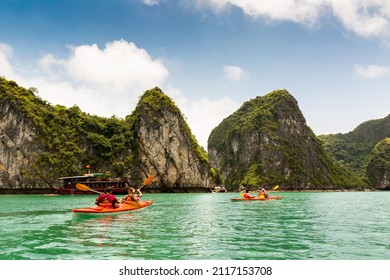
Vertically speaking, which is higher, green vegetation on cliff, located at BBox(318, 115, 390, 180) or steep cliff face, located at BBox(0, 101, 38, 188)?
green vegetation on cliff, located at BBox(318, 115, 390, 180)

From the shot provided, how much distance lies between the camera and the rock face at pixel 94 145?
5997 centimetres

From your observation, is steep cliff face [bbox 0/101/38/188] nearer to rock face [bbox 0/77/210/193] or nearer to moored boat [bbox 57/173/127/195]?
rock face [bbox 0/77/210/193]

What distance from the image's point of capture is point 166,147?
71.9 m

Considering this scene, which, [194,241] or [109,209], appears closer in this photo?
[194,241]

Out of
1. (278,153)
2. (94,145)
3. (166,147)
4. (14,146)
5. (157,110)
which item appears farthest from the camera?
(278,153)

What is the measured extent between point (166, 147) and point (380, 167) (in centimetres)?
9150

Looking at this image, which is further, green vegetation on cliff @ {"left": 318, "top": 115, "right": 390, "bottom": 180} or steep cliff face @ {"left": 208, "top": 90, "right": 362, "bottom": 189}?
green vegetation on cliff @ {"left": 318, "top": 115, "right": 390, "bottom": 180}

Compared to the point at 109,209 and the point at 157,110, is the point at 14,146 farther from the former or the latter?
the point at 109,209

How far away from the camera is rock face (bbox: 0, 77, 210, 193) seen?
59969 mm

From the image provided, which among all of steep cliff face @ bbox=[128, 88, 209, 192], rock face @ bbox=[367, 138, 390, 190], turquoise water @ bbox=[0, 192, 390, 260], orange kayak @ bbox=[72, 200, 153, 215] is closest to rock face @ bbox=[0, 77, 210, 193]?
steep cliff face @ bbox=[128, 88, 209, 192]

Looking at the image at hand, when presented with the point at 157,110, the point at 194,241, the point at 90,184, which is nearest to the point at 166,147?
the point at 157,110

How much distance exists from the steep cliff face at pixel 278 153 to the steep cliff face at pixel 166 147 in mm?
37670

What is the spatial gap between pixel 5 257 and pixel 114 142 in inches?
2472
